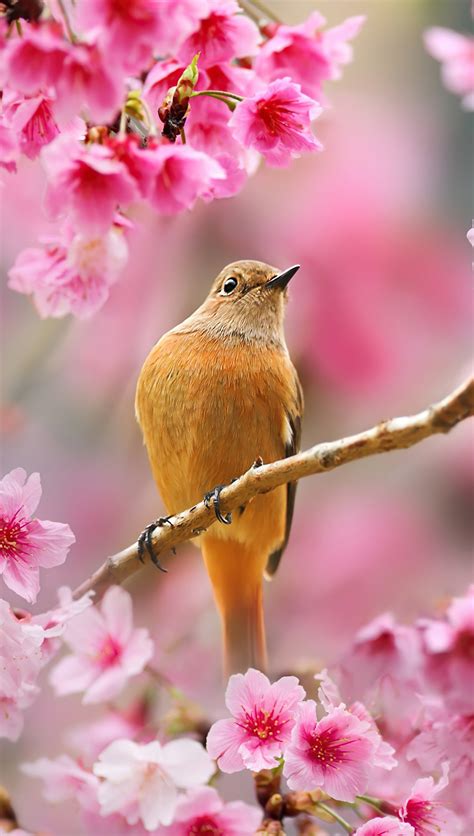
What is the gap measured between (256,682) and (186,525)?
15cm

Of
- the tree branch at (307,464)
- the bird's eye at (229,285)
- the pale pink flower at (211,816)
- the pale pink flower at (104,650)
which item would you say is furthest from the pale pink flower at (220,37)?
the pale pink flower at (211,816)

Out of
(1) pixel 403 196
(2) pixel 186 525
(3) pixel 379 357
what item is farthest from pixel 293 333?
(2) pixel 186 525

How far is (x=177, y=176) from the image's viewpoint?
0.61 metres

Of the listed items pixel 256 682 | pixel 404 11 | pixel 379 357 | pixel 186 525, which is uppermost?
pixel 404 11

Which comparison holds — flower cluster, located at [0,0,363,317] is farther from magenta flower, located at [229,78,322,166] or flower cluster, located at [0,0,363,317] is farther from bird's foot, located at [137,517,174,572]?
bird's foot, located at [137,517,174,572]

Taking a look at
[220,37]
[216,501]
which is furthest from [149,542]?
[220,37]

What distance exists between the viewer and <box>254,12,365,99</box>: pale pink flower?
2.62 feet

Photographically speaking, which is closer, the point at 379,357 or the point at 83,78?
the point at 83,78

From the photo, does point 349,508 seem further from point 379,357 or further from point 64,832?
point 64,832

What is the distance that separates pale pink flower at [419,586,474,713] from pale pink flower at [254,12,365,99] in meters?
0.47

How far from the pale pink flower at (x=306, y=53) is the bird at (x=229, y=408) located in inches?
6.8

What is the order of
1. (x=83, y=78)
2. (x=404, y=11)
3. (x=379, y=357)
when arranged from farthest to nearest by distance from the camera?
(x=404, y=11) < (x=379, y=357) < (x=83, y=78)

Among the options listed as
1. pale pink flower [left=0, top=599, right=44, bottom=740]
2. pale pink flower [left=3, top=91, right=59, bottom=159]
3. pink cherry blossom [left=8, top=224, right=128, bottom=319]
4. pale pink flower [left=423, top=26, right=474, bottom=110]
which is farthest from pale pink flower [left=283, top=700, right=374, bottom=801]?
pale pink flower [left=423, top=26, right=474, bottom=110]

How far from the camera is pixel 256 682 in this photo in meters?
0.69
